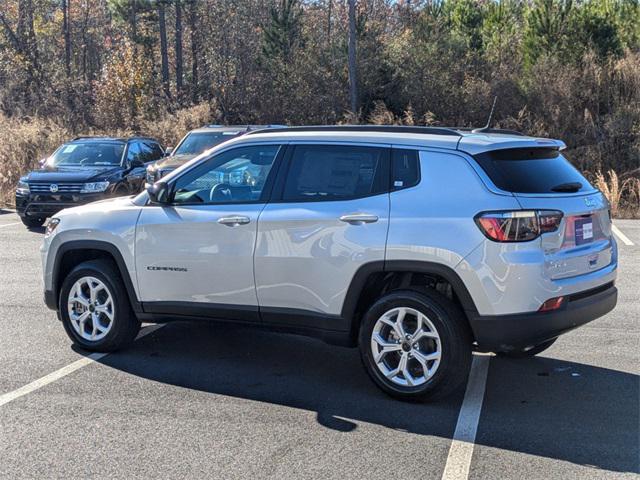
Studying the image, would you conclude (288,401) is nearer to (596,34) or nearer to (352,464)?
(352,464)

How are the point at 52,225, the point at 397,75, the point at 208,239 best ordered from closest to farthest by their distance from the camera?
the point at 208,239 → the point at 52,225 → the point at 397,75

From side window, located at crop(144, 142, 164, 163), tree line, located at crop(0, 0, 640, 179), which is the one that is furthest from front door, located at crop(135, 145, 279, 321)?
tree line, located at crop(0, 0, 640, 179)

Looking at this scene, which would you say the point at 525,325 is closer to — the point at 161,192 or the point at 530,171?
the point at 530,171

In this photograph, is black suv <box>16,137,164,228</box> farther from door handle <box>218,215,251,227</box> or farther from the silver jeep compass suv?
door handle <box>218,215,251,227</box>

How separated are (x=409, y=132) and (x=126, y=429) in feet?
9.39

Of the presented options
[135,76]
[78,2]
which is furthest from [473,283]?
[78,2]

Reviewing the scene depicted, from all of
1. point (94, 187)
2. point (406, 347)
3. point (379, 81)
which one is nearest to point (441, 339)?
point (406, 347)

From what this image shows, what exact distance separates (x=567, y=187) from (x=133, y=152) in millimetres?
12062

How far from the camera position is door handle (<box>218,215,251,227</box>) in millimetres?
5715

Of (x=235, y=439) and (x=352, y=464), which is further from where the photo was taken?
(x=235, y=439)

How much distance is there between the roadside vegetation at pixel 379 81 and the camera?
25406mm

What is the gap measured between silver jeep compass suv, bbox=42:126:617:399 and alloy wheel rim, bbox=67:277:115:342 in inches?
0.8

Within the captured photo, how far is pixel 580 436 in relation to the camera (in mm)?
4711

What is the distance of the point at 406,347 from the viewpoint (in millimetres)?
5238
